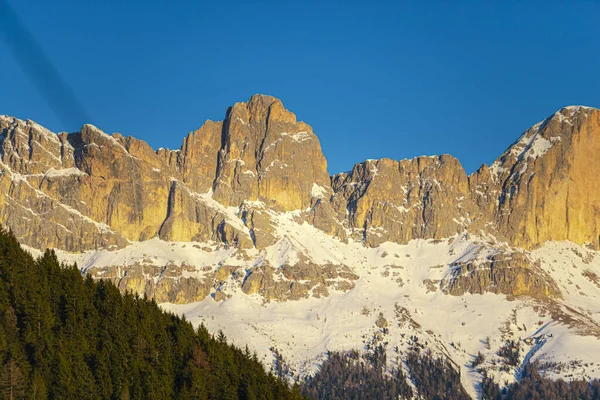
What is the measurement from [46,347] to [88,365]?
7847 mm

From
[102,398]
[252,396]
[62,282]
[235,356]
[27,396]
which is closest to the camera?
[27,396]

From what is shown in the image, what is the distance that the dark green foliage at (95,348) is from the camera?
130m

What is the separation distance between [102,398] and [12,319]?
2072cm

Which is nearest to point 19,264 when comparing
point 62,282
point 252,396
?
point 62,282

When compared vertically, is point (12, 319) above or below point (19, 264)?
below

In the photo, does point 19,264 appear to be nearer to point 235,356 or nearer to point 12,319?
point 12,319

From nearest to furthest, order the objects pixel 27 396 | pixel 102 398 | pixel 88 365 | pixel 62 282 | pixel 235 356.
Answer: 1. pixel 27 396
2. pixel 102 398
3. pixel 88 365
4. pixel 62 282
5. pixel 235 356

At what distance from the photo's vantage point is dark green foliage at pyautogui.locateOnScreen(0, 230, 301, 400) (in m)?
130

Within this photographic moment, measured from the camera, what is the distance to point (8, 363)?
124 meters

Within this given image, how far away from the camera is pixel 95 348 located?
14625 centimetres

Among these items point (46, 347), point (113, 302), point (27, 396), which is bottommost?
point (27, 396)

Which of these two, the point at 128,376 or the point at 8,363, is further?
the point at 128,376

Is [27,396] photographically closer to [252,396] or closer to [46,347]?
[46,347]

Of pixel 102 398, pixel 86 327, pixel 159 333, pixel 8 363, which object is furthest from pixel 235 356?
pixel 8 363
